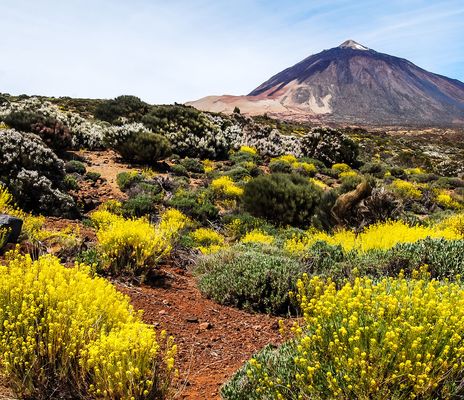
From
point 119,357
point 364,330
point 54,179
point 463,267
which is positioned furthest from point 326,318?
point 54,179

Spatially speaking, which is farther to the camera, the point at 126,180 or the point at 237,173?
the point at 237,173

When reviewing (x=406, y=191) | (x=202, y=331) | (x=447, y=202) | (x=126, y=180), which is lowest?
(x=447, y=202)

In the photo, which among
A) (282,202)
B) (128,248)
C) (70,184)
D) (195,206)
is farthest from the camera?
(282,202)

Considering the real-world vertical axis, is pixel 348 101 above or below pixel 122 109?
above

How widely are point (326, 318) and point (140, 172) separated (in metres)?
13.0

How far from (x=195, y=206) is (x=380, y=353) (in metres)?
9.42

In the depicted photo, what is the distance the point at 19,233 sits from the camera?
5703 millimetres

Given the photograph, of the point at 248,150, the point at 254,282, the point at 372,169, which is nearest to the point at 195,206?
the point at 254,282

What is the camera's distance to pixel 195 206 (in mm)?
11562

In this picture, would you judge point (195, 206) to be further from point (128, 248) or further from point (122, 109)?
point (122, 109)

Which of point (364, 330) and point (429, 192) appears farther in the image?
point (429, 192)

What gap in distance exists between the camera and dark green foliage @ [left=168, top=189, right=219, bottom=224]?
11.2m

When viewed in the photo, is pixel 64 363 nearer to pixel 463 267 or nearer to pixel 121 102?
pixel 463 267

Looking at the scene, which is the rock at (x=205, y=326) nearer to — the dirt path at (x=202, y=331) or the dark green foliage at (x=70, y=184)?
the dirt path at (x=202, y=331)
